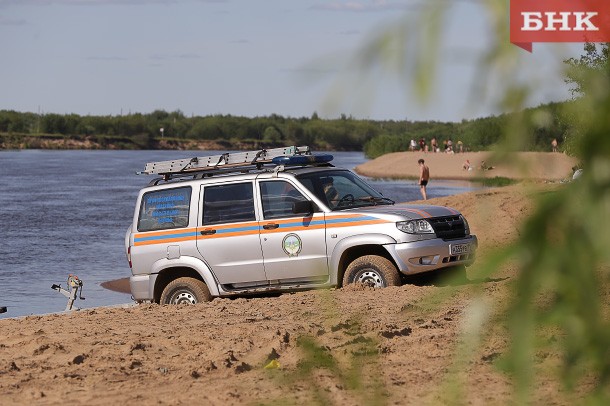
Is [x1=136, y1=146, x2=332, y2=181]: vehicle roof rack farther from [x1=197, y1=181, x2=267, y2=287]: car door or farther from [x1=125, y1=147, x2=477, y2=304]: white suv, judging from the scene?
[x1=197, y1=181, x2=267, y2=287]: car door

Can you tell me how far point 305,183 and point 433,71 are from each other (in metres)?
12.3

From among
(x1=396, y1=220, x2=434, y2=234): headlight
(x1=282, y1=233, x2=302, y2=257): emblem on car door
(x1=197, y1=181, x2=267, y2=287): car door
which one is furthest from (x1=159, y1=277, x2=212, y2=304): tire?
(x1=396, y1=220, x2=434, y2=234): headlight

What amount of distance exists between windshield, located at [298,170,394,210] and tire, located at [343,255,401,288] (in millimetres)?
726

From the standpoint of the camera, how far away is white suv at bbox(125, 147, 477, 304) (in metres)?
13.0

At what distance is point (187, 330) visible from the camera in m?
10.7

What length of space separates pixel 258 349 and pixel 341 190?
186 inches

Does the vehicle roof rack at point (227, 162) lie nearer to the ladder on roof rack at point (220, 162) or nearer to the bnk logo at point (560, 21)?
the ladder on roof rack at point (220, 162)

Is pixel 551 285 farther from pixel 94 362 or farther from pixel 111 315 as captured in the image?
pixel 111 315

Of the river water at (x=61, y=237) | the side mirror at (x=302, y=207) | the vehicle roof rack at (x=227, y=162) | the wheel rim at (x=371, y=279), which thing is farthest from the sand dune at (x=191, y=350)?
the vehicle roof rack at (x=227, y=162)

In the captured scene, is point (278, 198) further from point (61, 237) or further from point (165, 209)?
point (61, 237)

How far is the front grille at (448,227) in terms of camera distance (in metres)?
13.4

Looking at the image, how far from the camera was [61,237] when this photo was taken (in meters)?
39.6

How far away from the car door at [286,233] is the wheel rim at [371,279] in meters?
0.51

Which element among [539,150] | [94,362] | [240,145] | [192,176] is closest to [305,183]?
[192,176]
